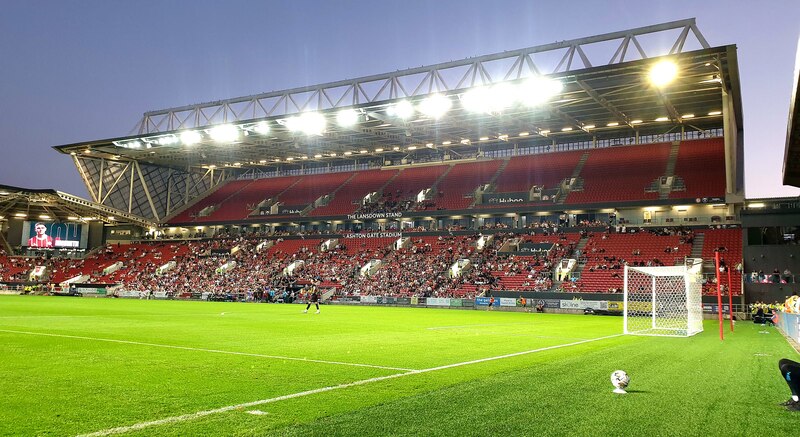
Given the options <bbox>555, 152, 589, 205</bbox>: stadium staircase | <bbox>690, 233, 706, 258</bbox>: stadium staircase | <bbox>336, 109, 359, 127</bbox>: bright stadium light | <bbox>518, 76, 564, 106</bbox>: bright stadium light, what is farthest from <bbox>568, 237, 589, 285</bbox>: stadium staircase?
<bbox>336, 109, 359, 127</bbox>: bright stadium light

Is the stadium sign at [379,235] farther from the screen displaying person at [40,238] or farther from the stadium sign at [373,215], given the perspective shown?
the screen displaying person at [40,238]

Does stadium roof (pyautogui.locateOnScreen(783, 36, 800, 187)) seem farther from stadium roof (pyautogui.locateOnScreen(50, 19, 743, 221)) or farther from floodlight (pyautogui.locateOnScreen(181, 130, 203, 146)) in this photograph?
floodlight (pyautogui.locateOnScreen(181, 130, 203, 146))

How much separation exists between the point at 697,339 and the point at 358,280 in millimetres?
38177

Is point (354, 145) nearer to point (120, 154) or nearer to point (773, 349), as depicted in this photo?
point (120, 154)

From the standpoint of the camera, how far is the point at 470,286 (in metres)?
48.2

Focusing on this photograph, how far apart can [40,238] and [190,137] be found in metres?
32.3

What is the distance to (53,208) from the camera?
237 feet

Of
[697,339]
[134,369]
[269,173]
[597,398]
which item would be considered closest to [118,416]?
[134,369]

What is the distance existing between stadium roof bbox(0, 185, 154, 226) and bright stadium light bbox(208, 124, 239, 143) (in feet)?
71.0

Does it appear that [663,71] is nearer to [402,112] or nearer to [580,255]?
[580,255]

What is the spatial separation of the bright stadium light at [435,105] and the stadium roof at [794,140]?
22759 millimetres

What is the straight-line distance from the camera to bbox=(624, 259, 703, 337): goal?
22.1 metres

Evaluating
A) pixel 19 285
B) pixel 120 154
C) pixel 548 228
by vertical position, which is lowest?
pixel 19 285

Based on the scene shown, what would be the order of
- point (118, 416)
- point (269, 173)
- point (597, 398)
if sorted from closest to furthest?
1. point (118, 416)
2. point (597, 398)
3. point (269, 173)
